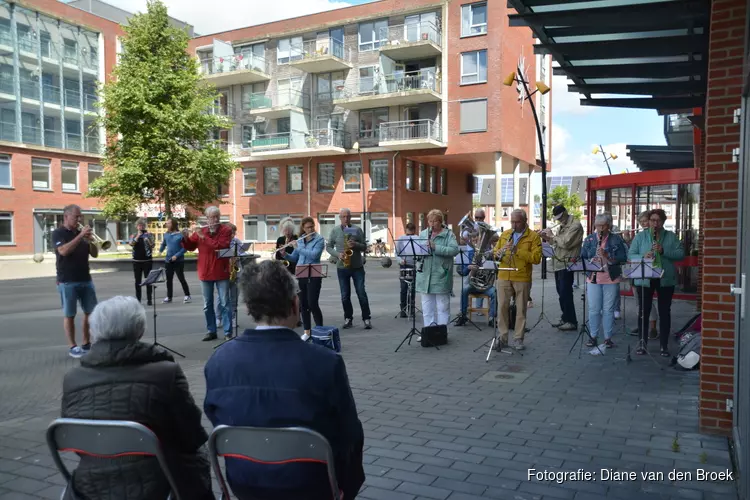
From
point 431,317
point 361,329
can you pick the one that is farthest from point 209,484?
point 361,329

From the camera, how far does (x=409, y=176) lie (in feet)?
126

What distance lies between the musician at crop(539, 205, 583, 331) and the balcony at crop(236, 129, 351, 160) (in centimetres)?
2902

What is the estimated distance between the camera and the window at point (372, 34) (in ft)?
125

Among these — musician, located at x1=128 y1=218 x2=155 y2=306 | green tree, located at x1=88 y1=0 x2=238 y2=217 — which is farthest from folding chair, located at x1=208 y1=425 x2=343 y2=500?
green tree, located at x1=88 y1=0 x2=238 y2=217

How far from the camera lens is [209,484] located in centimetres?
281

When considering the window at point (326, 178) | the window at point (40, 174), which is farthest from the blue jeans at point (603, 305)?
the window at point (40, 174)

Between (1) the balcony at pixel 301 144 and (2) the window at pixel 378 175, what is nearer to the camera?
(2) the window at pixel 378 175

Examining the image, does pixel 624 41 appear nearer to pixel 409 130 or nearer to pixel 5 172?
pixel 409 130

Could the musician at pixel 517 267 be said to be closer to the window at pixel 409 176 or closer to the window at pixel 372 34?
the window at pixel 409 176

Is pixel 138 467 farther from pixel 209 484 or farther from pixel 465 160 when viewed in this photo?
pixel 465 160

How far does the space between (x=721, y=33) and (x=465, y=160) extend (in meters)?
34.7

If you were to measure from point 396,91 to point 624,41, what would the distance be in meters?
30.0

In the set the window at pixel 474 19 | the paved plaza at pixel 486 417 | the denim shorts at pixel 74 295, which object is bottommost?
the paved plaza at pixel 486 417

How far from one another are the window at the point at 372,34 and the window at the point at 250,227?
13.9 metres
